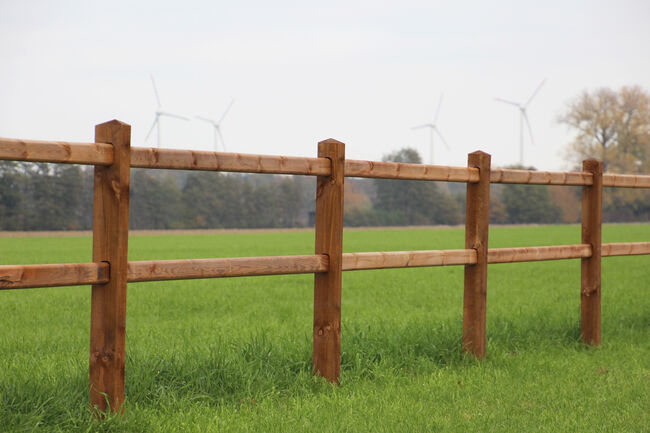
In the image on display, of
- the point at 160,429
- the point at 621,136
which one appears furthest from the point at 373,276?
the point at 621,136

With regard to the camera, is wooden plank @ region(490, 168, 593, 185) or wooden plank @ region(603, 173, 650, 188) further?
wooden plank @ region(603, 173, 650, 188)

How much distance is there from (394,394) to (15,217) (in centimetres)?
4861

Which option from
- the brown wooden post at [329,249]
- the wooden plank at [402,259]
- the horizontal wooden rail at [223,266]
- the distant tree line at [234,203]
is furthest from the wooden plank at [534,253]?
the distant tree line at [234,203]

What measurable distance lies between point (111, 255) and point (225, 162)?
1032 millimetres

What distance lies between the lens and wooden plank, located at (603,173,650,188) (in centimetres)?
743

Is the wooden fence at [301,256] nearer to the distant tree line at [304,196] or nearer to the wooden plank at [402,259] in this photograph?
the wooden plank at [402,259]

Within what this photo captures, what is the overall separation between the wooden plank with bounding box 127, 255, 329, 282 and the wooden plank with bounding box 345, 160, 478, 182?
0.77 m

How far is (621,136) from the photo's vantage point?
7969 centimetres

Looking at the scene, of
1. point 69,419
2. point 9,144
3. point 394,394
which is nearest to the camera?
point 9,144

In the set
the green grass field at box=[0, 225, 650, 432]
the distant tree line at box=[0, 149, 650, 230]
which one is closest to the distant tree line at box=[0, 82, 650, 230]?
the distant tree line at box=[0, 149, 650, 230]

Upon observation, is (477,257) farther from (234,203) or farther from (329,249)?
(234,203)

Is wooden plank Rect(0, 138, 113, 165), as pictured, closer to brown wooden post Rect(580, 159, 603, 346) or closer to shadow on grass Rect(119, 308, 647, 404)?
shadow on grass Rect(119, 308, 647, 404)

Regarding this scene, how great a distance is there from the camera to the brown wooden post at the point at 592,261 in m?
7.29

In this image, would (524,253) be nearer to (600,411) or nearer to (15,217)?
(600,411)
